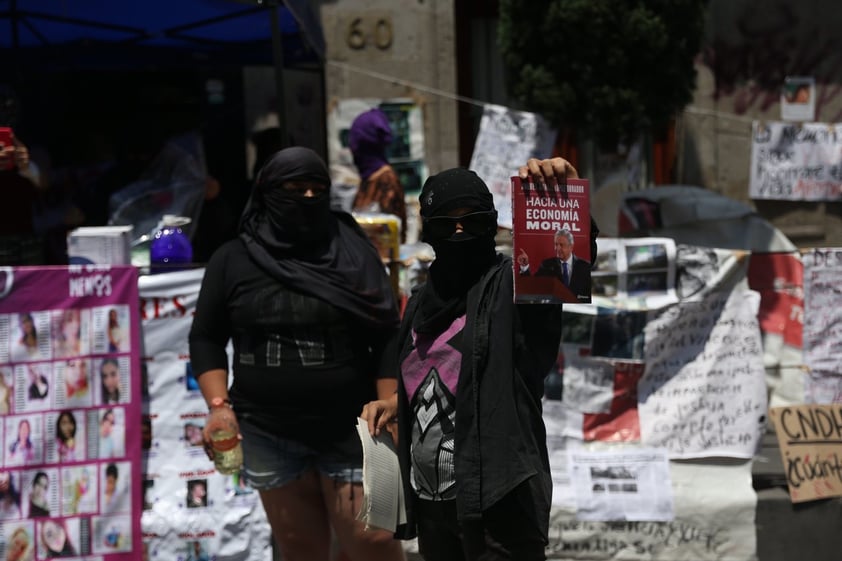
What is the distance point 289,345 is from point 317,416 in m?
0.25

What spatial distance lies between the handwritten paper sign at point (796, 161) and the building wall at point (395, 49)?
2.66 m

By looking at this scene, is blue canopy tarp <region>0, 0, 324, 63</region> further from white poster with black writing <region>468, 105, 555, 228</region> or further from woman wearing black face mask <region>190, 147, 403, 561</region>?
woman wearing black face mask <region>190, 147, 403, 561</region>

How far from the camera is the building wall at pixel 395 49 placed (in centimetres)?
981

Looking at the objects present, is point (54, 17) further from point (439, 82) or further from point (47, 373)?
point (439, 82)

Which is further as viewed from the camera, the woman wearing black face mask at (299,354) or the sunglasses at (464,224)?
the woman wearing black face mask at (299,354)

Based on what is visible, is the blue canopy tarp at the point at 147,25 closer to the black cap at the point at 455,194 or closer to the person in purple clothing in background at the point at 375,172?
the person in purple clothing in background at the point at 375,172

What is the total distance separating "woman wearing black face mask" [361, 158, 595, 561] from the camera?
276cm

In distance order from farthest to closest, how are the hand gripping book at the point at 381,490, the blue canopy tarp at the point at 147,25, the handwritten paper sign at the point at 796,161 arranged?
the handwritten paper sign at the point at 796,161 → the blue canopy tarp at the point at 147,25 → the hand gripping book at the point at 381,490

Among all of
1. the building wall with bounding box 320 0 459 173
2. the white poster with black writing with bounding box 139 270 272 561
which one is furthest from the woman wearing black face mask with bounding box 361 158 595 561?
the building wall with bounding box 320 0 459 173

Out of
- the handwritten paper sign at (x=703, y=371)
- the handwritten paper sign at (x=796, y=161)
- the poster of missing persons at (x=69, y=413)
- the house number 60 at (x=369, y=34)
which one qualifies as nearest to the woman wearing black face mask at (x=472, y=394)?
the poster of missing persons at (x=69, y=413)

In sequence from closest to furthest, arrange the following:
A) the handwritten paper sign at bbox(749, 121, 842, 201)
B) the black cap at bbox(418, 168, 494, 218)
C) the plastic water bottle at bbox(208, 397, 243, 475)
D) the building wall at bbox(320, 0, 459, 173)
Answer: the black cap at bbox(418, 168, 494, 218) → the plastic water bottle at bbox(208, 397, 243, 475) → the handwritten paper sign at bbox(749, 121, 842, 201) → the building wall at bbox(320, 0, 459, 173)

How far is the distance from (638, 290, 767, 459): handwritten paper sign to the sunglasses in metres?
2.05

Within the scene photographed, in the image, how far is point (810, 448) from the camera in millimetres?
4812

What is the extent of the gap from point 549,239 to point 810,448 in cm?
270
